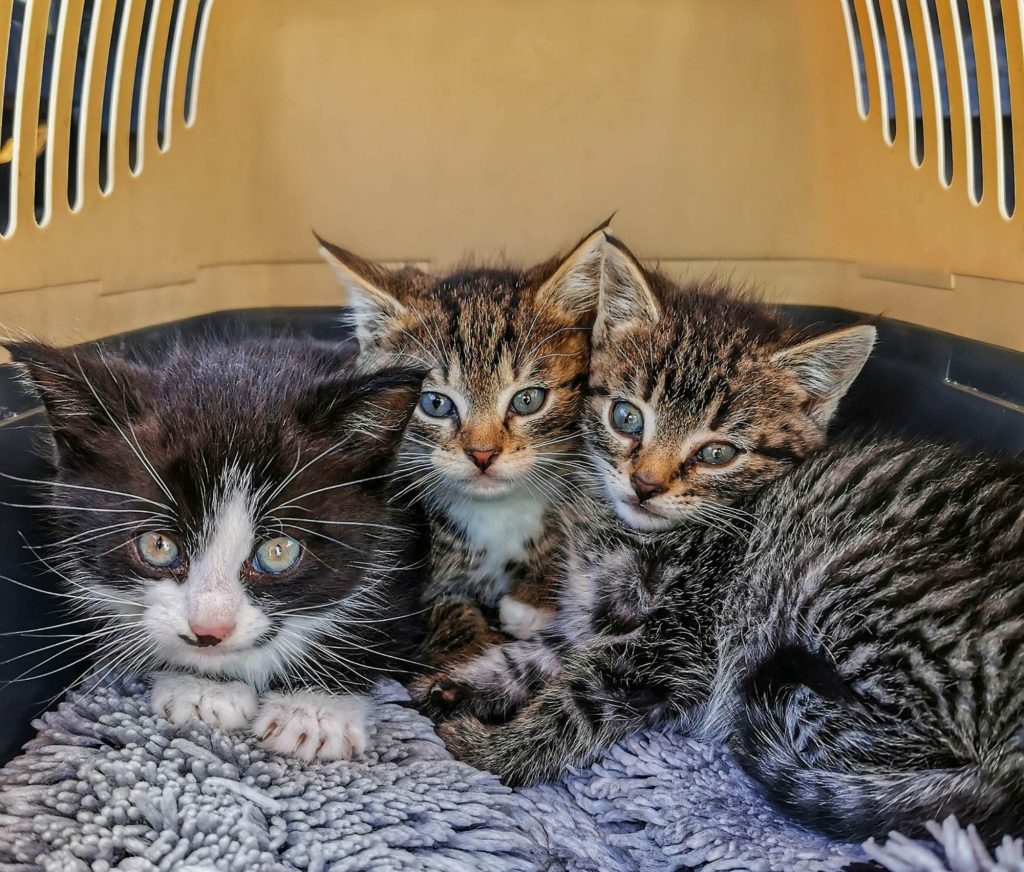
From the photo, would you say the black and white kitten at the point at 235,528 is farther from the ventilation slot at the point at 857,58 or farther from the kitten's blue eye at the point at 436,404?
the ventilation slot at the point at 857,58

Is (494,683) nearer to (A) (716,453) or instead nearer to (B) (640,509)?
(B) (640,509)

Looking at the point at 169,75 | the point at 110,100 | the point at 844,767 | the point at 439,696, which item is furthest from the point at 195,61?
the point at 844,767

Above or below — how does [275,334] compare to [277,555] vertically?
above

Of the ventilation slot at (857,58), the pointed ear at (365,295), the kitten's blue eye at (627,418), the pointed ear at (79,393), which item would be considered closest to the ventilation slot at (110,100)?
the pointed ear at (365,295)

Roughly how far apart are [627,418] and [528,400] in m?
0.20

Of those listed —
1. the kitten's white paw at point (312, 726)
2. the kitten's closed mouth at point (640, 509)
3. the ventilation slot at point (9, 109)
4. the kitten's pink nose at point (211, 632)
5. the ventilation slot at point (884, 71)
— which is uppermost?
the ventilation slot at point (884, 71)

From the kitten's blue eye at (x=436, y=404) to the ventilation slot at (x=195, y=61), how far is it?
2.91ft

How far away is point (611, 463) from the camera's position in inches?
62.7

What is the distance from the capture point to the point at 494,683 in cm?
161

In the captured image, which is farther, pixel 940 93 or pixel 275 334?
pixel 275 334

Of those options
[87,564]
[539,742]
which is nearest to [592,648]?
[539,742]

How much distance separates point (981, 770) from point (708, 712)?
0.45 m

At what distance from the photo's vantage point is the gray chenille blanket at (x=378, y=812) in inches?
43.2

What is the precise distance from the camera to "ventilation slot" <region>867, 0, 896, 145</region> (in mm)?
1891
